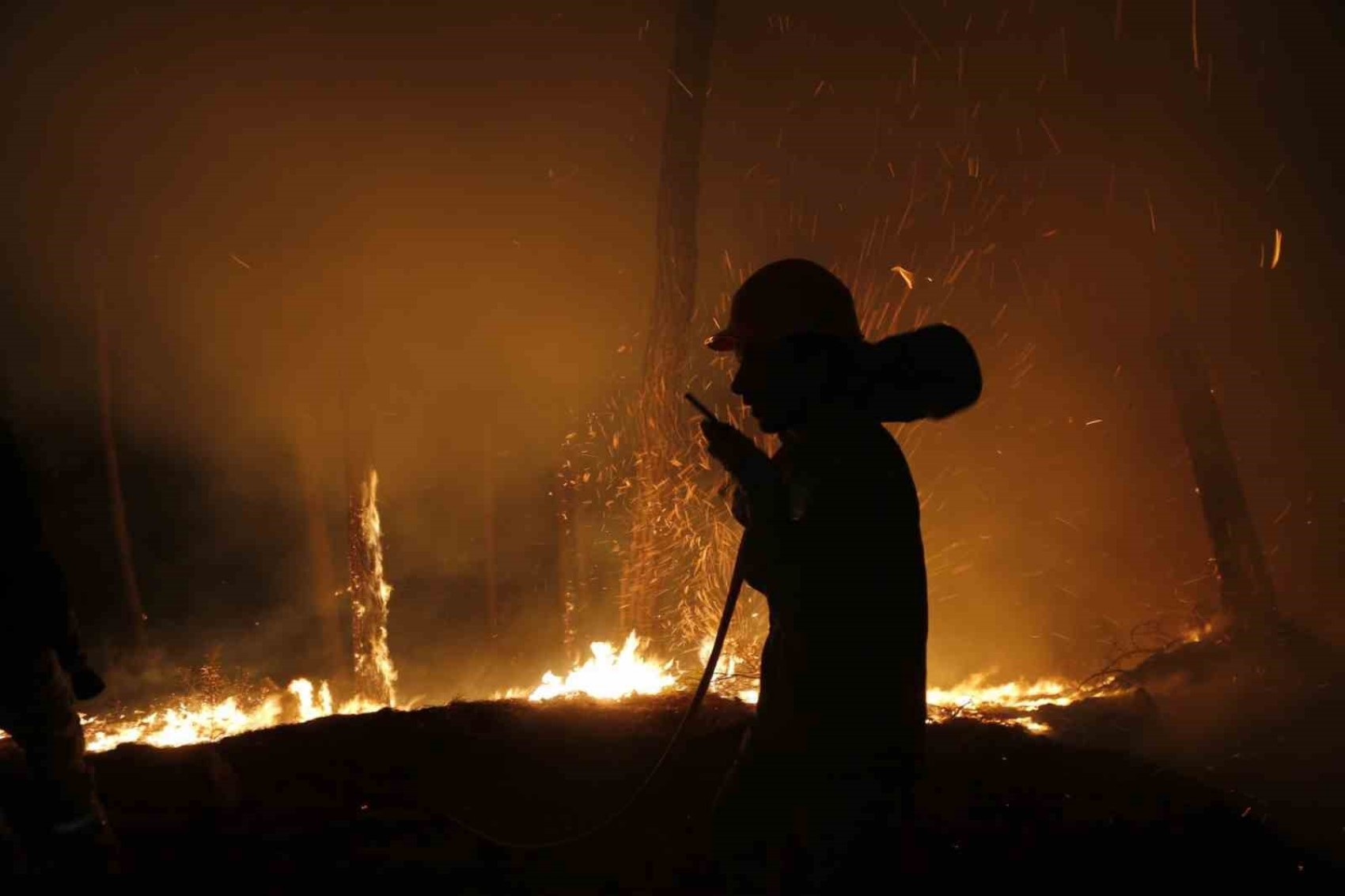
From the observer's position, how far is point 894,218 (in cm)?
1380

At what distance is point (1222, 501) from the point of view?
34.2ft

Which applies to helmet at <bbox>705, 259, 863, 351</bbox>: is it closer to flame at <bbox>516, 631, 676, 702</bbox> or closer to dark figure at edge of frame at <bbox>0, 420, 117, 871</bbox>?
dark figure at edge of frame at <bbox>0, 420, 117, 871</bbox>

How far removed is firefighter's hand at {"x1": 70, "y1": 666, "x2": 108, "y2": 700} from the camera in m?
3.38

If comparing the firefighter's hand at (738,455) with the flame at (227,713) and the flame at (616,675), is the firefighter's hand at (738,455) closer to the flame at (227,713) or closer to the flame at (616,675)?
the flame at (616,675)

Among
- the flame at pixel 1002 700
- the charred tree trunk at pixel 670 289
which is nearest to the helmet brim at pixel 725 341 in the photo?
the flame at pixel 1002 700

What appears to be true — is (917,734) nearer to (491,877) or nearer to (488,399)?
(491,877)

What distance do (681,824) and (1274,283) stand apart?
47.7 ft

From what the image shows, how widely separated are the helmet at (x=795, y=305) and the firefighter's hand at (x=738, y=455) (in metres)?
0.33

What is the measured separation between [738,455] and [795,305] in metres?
0.52

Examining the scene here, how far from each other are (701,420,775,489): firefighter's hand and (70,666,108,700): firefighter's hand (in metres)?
3.00

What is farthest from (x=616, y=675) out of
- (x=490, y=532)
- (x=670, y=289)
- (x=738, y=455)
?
(x=490, y=532)

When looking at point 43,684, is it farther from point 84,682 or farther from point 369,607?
point 369,607

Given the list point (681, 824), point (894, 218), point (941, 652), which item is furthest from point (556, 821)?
point (894, 218)

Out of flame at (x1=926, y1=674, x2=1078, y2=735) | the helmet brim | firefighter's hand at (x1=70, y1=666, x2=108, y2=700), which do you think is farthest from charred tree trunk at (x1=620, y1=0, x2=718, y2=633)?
the helmet brim
